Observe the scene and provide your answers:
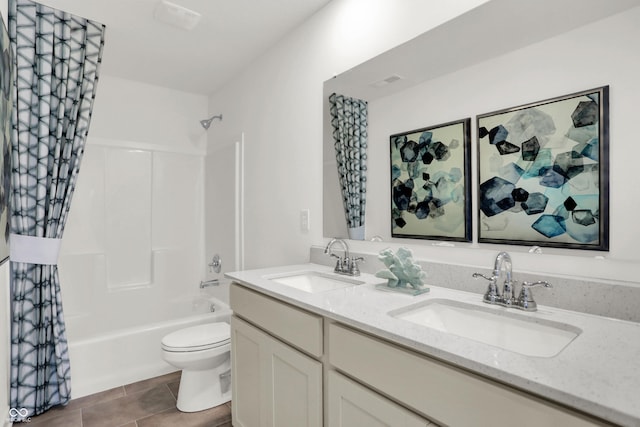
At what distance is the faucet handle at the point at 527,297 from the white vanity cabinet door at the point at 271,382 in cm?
68

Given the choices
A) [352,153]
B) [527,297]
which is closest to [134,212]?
[352,153]

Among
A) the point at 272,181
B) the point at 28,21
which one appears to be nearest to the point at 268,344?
the point at 272,181

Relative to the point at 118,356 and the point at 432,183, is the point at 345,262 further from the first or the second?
the point at 118,356

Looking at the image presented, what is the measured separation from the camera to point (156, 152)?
9.89 ft

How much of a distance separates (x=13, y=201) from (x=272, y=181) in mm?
1484

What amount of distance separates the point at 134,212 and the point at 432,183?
101 inches

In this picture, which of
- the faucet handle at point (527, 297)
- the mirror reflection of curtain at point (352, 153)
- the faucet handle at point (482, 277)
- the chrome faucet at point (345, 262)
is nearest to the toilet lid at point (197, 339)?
the chrome faucet at point (345, 262)

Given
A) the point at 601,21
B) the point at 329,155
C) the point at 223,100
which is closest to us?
the point at 601,21

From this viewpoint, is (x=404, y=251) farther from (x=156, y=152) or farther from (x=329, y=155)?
(x=156, y=152)

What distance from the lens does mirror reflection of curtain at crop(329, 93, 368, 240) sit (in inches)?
67.4

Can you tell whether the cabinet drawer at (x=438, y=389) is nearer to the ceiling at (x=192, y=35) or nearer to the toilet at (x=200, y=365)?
the toilet at (x=200, y=365)

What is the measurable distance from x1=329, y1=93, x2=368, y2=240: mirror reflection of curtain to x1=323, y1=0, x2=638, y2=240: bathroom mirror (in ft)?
0.12

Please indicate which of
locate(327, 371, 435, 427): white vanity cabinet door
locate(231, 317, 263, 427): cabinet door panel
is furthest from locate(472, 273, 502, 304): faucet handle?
locate(231, 317, 263, 427): cabinet door panel

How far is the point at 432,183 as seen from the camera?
141 centimetres
